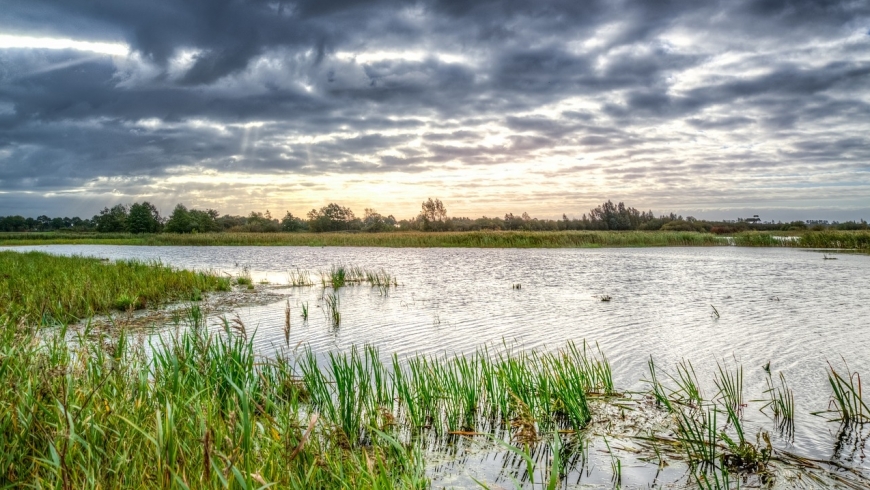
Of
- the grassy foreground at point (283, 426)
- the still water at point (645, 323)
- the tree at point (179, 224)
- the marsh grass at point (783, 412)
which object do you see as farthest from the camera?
the tree at point (179, 224)

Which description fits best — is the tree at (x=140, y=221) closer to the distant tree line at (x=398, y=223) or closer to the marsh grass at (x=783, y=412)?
the distant tree line at (x=398, y=223)

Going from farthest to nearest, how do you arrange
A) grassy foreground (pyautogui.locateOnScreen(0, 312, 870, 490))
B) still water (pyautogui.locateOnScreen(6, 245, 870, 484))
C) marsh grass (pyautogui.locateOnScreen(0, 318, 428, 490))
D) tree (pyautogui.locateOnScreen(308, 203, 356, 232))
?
tree (pyautogui.locateOnScreen(308, 203, 356, 232)) → still water (pyautogui.locateOnScreen(6, 245, 870, 484)) → grassy foreground (pyautogui.locateOnScreen(0, 312, 870, 490)) → marsh grass (pyautogui.locateOnScreen(0, 318, 428, 490))

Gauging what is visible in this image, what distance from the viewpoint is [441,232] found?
74.2 metres

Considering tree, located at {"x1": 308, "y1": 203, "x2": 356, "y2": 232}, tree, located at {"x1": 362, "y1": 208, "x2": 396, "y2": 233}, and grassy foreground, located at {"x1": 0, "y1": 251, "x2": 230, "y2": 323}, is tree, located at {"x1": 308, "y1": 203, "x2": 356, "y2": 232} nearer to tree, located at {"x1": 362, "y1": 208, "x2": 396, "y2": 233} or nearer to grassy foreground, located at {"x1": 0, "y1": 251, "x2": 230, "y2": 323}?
tree, located at {"x1": 362, "y1": 208, "x2": 396, "y2": 233}

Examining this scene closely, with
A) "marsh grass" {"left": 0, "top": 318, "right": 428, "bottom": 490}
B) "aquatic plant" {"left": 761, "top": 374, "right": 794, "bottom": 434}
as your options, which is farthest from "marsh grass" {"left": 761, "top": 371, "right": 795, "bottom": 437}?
"marsh grass" {"left": 0, "top": 318, "right": 428, "bottom": 490}

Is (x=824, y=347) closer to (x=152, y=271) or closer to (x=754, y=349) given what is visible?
(x=754, y=349)

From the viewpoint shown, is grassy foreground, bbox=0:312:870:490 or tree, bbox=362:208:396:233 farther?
tree, bbox=362:208:396:233

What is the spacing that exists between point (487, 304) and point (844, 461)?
37.4 feet

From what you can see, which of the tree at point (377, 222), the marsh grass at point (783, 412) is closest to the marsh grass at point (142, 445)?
the marsh grass at point (783, 412)

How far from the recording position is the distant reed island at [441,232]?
56.4m

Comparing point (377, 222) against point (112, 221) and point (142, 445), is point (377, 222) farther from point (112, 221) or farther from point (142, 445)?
point (142, 445)

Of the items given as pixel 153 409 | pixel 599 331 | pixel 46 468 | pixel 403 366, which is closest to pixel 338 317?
pixel 403 366

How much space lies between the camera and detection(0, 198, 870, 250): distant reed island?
56.4 metres

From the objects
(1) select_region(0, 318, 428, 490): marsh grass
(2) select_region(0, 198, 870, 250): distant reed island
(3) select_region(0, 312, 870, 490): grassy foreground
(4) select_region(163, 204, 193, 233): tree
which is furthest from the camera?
(4) select_region(163, 204, 193, 233): tree
